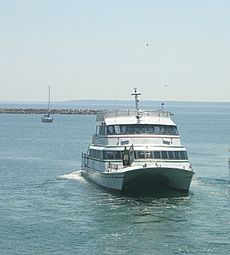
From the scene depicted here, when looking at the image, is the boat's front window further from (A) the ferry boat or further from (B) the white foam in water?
(B) the white foam in water

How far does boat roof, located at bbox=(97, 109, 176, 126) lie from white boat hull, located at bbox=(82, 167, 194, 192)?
538 cm

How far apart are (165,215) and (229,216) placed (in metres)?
3.80

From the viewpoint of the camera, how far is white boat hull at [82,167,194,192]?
42406mm

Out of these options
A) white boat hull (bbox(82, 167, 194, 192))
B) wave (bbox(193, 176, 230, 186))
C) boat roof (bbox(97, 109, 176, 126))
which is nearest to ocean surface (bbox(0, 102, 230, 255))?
wave (bbox(193, 176, 230, 186))

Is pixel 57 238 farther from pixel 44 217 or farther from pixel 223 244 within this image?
pixel 223 244

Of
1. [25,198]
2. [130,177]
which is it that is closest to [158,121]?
[130,177]

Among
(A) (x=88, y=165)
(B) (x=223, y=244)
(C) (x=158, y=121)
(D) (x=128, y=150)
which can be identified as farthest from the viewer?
(A) (x=88, y=165)

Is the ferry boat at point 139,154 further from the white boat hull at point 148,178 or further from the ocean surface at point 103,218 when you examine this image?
the ocean surface at point 103,218

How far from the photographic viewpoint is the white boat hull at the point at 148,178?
4241 centimetres

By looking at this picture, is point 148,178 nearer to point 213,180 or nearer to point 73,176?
point 213,180

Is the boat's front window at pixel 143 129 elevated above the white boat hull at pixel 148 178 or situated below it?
above

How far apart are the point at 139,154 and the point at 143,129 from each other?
3.02 metres

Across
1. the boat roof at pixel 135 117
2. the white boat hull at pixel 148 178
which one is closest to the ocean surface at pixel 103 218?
the white boat hull at pixel 148 178

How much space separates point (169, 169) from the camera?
1674 inches
